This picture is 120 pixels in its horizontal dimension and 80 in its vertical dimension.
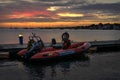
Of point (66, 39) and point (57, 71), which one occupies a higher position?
point (66, 39)

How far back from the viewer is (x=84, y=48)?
25.1 metres

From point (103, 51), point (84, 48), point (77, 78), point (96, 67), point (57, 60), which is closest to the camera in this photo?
point (77, 78)

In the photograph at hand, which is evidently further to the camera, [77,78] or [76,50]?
[76,50]

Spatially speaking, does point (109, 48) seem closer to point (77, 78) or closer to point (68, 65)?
point (68, 65)

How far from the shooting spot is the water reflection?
17.9 metres

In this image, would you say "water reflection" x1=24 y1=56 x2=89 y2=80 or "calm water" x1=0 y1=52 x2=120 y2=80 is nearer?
"calm water" x1=0 y1=52 x2=120 y2=80

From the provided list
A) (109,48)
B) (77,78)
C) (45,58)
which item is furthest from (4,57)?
(109,48)

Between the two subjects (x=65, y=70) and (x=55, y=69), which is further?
(x=55, y=69)

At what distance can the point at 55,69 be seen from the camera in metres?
20.5

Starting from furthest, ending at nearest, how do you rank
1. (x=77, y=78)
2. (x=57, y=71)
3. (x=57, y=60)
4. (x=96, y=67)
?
(x=57, y=60) < (x=96, y=67) < (x=57, y=71) < (x=77, y=78)

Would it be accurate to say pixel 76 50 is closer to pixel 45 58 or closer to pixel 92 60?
pixel 92 60

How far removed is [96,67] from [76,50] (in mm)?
3779

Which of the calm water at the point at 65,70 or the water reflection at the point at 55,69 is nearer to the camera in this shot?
the calm water at the point at 65,70

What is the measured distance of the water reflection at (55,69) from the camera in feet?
58.7
